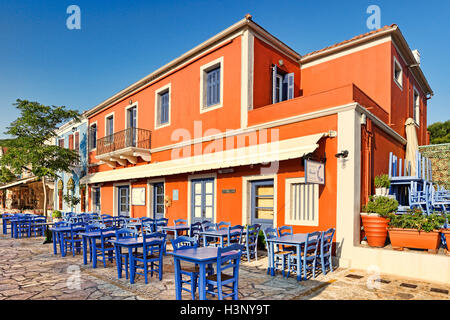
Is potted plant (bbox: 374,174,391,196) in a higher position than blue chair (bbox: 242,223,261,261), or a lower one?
higher

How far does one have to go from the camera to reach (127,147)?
44.8 ft

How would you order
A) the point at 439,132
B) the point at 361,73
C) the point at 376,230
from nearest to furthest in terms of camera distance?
the point at 376,230
the point at 361,73
the point at 439,132

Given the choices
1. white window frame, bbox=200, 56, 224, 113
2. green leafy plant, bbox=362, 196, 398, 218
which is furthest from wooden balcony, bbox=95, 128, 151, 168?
green leafy plant, bbox=362, 196, 398, 218

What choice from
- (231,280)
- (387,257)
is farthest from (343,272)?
(231,280)

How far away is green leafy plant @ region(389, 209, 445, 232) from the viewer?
643 centimetres

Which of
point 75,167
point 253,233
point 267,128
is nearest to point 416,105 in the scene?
point 267,128

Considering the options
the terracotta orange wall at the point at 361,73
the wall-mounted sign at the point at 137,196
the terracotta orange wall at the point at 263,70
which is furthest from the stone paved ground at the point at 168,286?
the wall-mounted sign at the point at 137,196

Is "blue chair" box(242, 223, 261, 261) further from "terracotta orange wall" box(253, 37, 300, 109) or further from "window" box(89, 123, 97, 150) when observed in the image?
"window" box(89, 123, 97, 150)

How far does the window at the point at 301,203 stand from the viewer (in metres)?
7.90

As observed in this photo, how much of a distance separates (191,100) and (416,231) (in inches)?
326

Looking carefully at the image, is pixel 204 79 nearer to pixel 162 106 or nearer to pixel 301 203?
pixel 162 106

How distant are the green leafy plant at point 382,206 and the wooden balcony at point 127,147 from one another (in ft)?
30.8

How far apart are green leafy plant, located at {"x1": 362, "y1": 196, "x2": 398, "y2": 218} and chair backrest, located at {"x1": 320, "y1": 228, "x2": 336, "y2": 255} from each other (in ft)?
3.68
